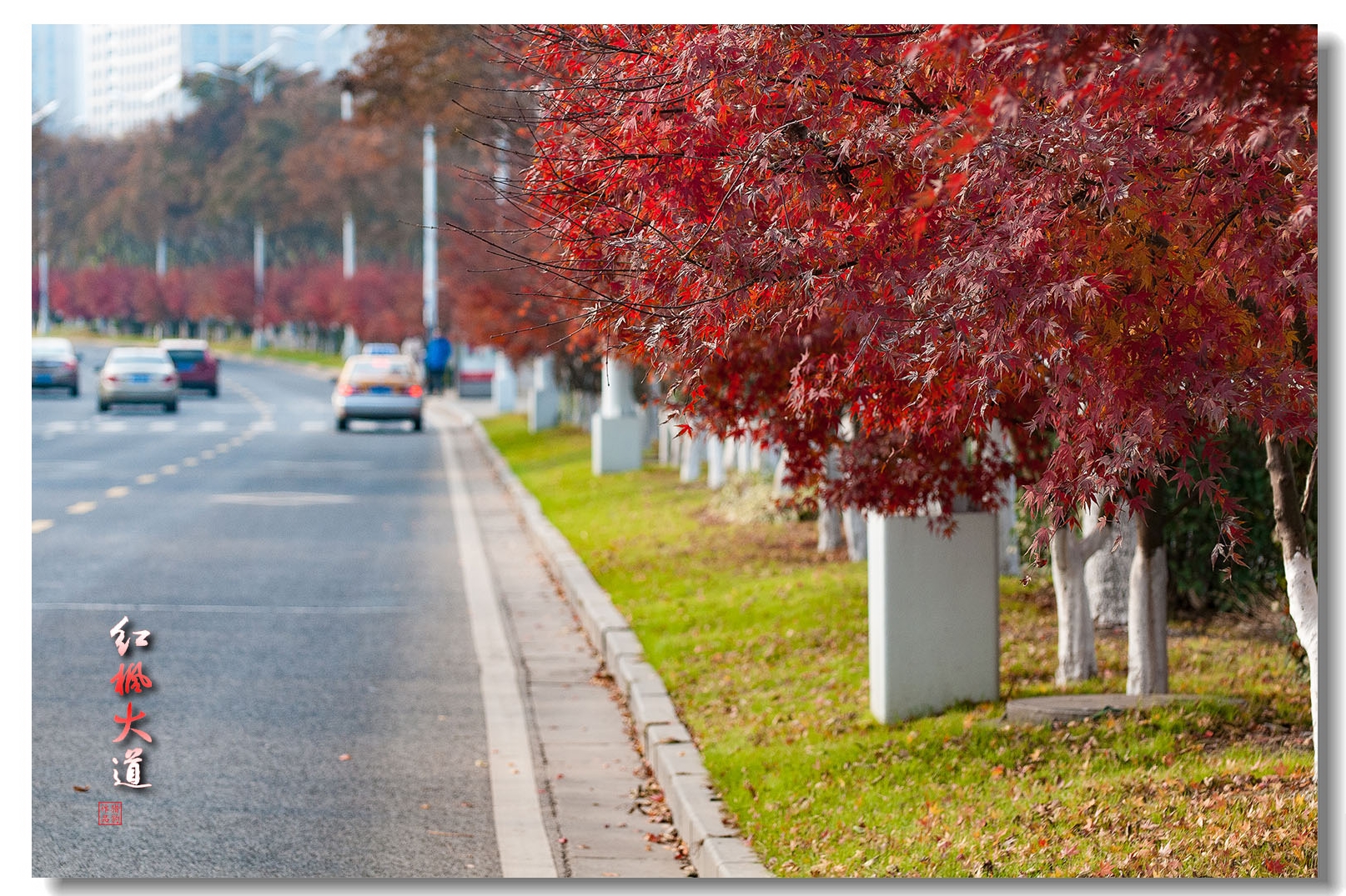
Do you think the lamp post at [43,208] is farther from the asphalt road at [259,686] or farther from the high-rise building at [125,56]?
the asphalt road at [259,686]

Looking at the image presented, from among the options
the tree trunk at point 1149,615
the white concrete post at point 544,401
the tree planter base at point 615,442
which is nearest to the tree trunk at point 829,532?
the tree trunk at point 1149,615

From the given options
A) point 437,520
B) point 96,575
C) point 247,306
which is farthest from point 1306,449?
point 247,306

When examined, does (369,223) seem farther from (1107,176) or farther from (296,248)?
(1107,176)

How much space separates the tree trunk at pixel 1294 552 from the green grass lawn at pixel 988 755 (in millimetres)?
512

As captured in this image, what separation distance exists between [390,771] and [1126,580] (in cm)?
440

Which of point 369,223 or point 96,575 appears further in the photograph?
point 369,223

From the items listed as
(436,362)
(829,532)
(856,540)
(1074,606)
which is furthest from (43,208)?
(436,362)

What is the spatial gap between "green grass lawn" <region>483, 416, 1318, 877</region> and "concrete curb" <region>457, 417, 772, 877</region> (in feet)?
0.26

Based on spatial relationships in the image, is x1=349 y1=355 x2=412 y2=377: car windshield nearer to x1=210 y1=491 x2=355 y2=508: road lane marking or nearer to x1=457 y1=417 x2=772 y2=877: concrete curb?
x1=210 y1=491 x2=355 y2=508: road lane marking

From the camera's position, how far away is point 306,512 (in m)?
17.6

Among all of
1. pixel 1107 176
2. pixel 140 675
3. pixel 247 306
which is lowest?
pixel 140 675

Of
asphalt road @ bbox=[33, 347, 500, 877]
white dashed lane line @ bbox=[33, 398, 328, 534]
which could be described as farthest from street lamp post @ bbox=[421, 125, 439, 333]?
asphalt road @ bbox=[33, 347, 500, 877]

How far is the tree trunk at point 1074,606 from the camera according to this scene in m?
7.61

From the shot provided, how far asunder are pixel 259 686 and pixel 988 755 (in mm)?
4103
